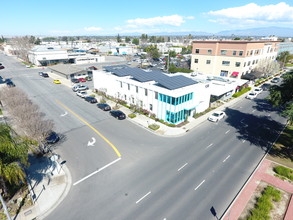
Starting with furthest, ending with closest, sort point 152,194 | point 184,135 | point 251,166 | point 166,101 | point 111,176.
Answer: point 166,101 < point 184,135 < point 251,166 < point 111,176 < point 152,194

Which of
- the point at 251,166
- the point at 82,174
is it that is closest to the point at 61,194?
the point at 82,174

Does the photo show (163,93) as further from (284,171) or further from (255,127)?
(284,171)

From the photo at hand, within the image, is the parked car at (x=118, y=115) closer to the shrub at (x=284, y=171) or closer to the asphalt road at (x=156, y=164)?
the asphalt road at (x=156, y=164)

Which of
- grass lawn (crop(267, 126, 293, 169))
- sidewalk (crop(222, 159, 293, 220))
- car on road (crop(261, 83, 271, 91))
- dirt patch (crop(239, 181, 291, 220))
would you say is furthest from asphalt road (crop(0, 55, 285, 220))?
car on road (crop(261, 83, 271, 91))

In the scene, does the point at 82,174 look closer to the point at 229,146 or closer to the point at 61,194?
the point at 61,194

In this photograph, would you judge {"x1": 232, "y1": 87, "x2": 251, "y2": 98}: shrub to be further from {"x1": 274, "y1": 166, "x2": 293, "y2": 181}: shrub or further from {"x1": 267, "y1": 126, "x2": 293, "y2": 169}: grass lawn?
{"x1": 274, "y1": 166, "x2": 293, "y2": 181}: shrub

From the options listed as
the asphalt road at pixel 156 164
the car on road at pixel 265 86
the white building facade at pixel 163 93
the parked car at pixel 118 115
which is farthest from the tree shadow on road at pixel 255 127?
the car on road at pixel 265 86

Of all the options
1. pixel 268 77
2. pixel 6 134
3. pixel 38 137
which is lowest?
pixel 268 77
